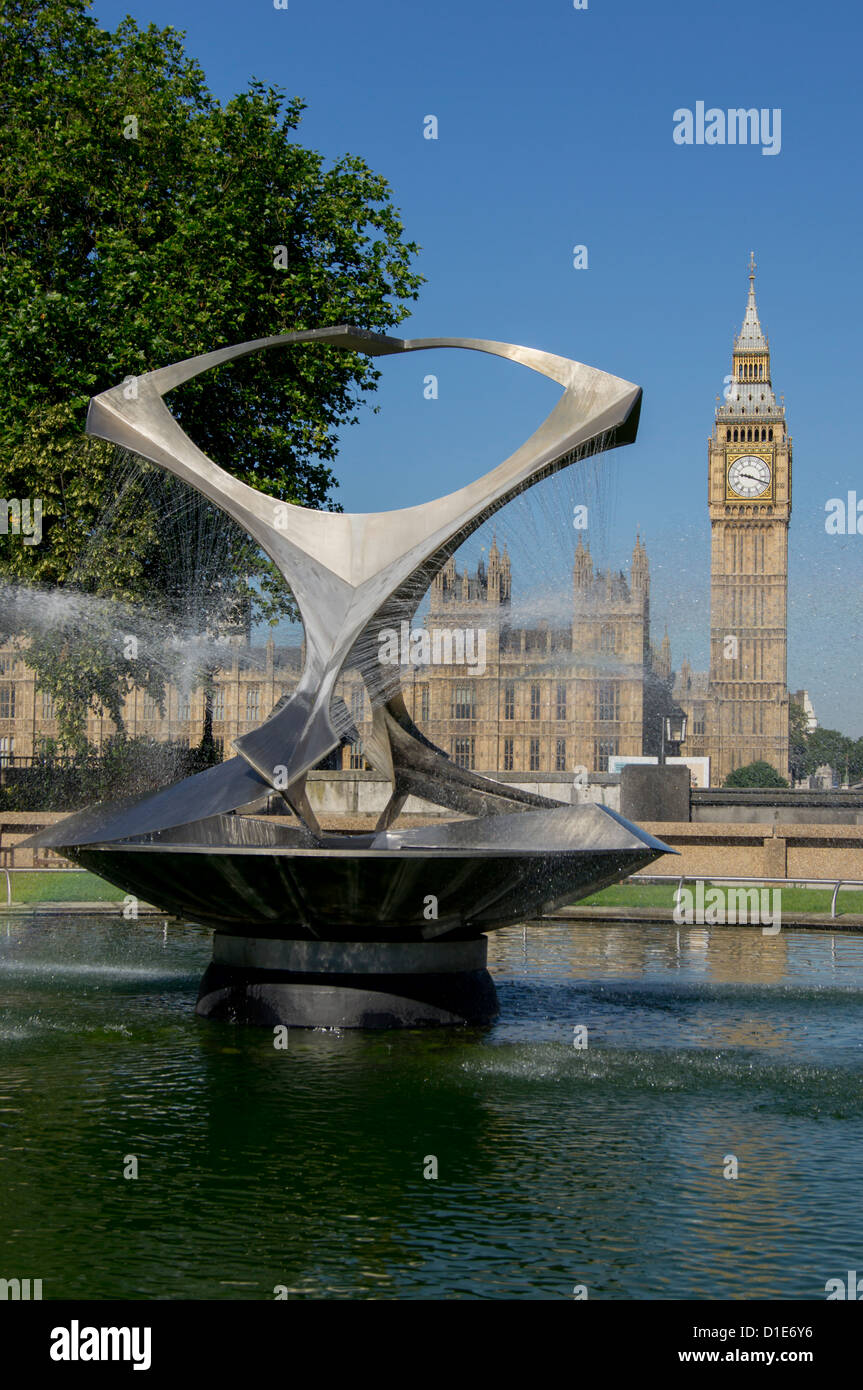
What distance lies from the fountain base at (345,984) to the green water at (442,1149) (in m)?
0.21

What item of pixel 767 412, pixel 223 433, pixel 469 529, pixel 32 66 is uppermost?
pixel 767 412

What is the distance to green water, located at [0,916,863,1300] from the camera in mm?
5977

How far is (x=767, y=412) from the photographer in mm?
128875

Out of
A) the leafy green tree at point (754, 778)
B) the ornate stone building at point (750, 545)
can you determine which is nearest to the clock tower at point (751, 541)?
the ornate stone building at point (750, 545)

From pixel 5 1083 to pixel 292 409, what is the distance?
19.0 metres

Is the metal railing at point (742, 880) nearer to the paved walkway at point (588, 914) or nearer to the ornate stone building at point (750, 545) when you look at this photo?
the paved walkway at point (588, 914)

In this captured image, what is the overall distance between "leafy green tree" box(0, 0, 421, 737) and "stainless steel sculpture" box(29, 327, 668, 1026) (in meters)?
11.7

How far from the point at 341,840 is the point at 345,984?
7.94 feet

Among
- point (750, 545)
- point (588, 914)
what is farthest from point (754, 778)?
point (588, 914)

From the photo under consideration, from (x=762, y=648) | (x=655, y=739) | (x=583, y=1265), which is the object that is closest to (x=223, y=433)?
(x=583, y=1265)

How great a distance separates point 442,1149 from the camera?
7.82m

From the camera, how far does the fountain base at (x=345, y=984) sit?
1089cm

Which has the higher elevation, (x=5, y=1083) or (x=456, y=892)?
(x=456, y=892)
